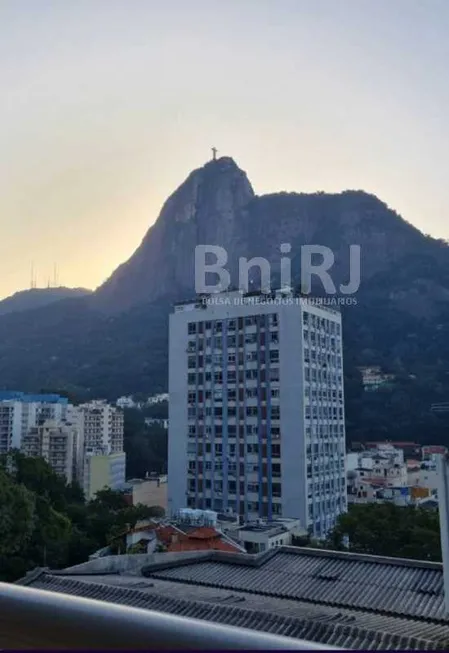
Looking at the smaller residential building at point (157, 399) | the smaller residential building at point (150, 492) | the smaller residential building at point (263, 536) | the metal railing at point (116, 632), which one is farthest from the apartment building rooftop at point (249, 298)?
the smaller residential building at point (157, 399)

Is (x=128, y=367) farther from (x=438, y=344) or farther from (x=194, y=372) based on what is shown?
(x=194, y=372)

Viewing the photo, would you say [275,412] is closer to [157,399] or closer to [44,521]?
[44,521]

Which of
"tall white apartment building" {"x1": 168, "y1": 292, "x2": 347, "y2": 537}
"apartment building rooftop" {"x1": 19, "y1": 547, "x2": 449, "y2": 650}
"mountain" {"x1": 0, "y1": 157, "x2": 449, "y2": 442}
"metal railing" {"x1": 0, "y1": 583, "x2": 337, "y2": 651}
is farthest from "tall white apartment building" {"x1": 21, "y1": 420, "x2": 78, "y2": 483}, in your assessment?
"metal railing" {"x1": 0, "y1": 583, "x2": 337, "y2": 651}

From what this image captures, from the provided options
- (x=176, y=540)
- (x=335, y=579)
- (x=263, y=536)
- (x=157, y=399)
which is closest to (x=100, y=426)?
(x=157, y=399)

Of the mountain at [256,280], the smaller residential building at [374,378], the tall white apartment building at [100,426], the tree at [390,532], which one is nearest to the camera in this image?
the tree at [390,532]

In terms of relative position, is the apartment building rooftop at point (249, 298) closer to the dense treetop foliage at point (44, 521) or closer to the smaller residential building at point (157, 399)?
the dense treetop foliage at point (44, 521)

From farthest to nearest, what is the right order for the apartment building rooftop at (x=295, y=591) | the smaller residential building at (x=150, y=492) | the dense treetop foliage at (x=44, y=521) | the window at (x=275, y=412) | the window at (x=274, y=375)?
the smaller residential building at (x=150, y=492)
the window at (x=274, y=375)
the window at (x=275, y=412)
the dense treetop foliage at (x=44, y=521)
the apartment building rooftop at (x=295, y=591)
